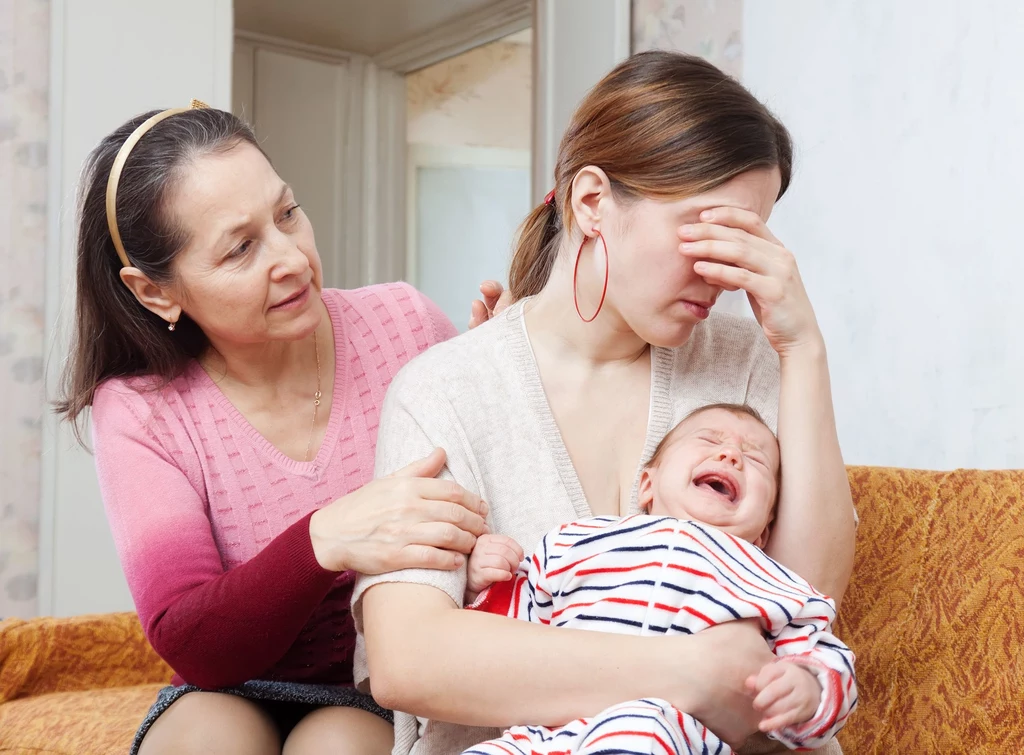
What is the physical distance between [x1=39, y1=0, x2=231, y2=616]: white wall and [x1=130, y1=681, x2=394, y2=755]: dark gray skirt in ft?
5.14

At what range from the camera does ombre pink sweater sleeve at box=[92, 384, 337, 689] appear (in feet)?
4.35

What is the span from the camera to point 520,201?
641 centimetres

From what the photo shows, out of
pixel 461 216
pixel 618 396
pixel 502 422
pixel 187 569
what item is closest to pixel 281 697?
pixel 187 569

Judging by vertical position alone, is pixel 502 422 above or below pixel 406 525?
above

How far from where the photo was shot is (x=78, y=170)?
289 centimetres

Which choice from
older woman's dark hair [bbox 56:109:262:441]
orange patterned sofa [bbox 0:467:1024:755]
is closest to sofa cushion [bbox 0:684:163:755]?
orange patterned sofa [bbox 0:467:1024:755]

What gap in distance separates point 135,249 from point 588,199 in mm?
742

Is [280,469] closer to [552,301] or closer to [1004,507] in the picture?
[552,301]

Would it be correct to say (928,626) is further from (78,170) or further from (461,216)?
(461,216)

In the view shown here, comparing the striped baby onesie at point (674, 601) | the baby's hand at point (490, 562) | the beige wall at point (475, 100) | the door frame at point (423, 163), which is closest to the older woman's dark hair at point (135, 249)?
the baby's hand at point (490, 562)

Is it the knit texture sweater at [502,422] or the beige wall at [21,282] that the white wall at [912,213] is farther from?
the beige wall at [21,282]

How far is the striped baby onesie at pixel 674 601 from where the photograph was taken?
1.05m

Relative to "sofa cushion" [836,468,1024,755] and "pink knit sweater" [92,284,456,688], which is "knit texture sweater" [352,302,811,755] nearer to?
"pink knit sweater" [92,284,456,688]

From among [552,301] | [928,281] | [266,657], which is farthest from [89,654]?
[928,281]
